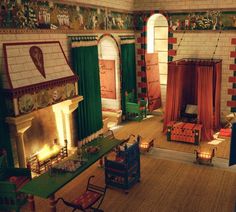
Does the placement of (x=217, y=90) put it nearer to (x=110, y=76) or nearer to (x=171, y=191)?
(x=110, y=76)

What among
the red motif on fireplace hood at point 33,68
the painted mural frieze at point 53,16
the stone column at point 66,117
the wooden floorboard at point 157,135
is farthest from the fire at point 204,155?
the painted mural frieze at point 53,16

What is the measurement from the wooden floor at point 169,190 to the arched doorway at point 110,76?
399cm

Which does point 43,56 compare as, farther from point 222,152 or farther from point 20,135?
point 222,152

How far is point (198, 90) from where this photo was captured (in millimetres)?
10102

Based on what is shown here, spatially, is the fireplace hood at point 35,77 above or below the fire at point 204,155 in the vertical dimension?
above

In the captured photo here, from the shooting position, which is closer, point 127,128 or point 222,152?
point 222,152

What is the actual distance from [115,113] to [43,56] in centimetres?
520

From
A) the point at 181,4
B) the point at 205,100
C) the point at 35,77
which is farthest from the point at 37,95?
the point at 181,4

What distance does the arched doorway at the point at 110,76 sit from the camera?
11.7m

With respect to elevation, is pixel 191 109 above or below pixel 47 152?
above

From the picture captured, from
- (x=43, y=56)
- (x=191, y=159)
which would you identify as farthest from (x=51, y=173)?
(x=191, y=159)

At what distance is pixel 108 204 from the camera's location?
652cm

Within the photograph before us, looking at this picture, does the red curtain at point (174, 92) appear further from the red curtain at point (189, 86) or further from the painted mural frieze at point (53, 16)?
the painted mural frieze at point (53, 16)

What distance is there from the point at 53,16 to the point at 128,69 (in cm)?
505
